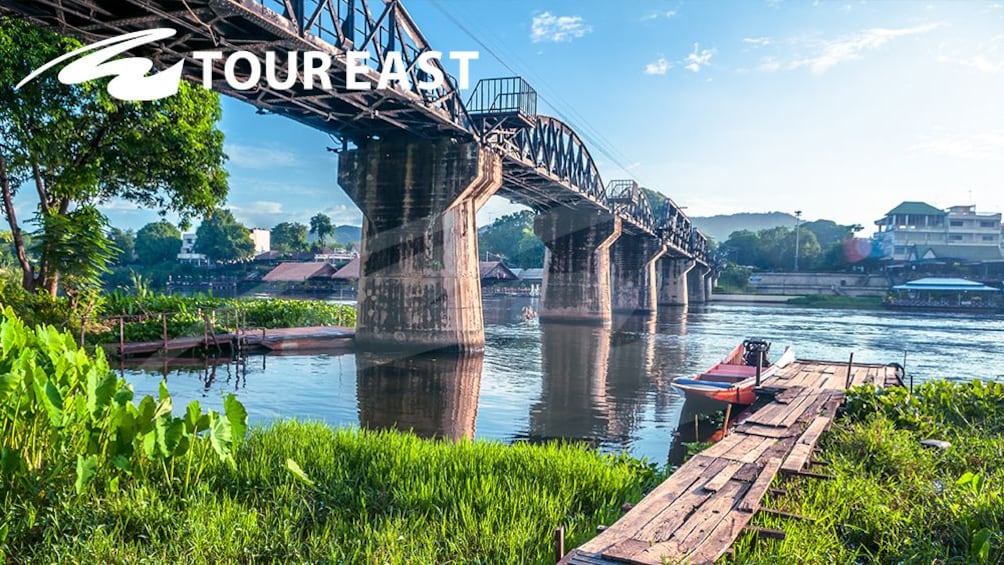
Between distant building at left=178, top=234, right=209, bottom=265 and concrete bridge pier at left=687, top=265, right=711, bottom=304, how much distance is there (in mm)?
101686

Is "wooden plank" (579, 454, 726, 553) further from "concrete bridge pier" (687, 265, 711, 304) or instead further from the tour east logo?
"concrete bridge pier" (687, 265, 711, 304)

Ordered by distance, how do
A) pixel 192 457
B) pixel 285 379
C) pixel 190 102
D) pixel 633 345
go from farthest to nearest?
pixel 633 345 → pixel 190 102 → pixel 285 379 → pixel 192 457

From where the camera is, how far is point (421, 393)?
2242 cm

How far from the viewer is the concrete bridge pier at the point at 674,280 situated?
10969 centimetres

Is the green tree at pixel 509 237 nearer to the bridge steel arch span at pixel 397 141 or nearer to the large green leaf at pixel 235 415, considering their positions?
the bridge steel arch span at pixel 397 141

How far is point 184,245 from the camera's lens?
175 meters

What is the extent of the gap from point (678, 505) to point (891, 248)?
14299 cm

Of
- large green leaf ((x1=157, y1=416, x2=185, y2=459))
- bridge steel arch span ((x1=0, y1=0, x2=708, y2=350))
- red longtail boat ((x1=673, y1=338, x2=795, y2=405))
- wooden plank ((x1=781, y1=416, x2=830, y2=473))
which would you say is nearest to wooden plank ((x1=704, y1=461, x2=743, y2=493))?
wooden plank ((x1=781, y1=416, x2=830, y2=473))

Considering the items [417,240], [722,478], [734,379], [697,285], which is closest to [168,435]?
[722,478]

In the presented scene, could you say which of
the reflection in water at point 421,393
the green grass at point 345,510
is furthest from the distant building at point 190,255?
the green grass at point 345,510

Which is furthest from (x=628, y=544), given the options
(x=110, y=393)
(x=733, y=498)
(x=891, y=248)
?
(x=891, y=248)

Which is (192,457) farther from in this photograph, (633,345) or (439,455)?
(633,345)

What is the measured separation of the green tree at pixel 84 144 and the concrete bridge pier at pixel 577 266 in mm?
39013

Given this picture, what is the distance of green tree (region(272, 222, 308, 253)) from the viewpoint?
143625 millimetres
